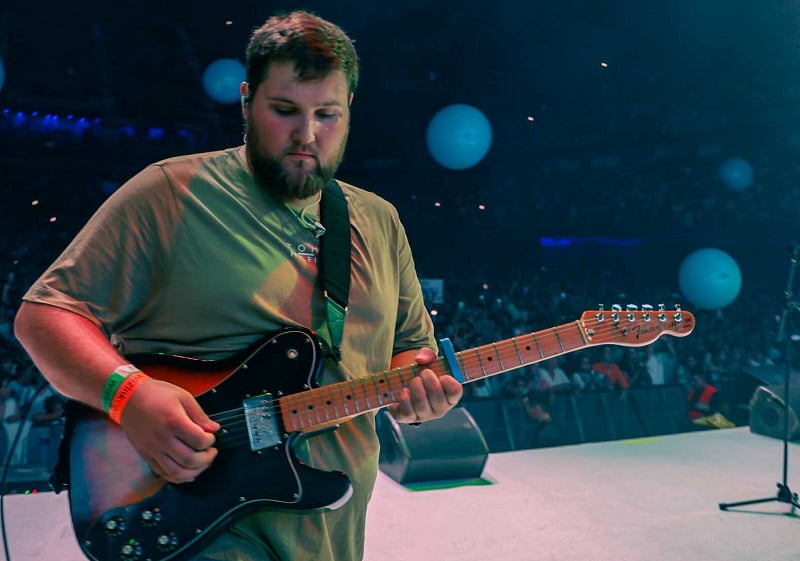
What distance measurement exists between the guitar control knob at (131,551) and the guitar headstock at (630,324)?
1.06m

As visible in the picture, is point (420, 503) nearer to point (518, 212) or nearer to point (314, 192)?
point (314, 192)

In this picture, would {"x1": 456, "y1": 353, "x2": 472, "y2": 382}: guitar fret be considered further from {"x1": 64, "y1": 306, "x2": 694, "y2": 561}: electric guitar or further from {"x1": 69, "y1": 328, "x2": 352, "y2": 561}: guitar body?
{"x1": 69, "y1": 328, "x2": 352, "y2": 561}: guitar body

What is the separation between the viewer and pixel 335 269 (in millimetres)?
1331

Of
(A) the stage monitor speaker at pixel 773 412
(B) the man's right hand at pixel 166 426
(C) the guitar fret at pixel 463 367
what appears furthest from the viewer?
(A) the stage monitor speaker at pixel 773 412

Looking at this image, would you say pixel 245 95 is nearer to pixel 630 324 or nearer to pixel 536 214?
pixel 630 324

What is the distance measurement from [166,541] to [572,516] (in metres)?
2.55

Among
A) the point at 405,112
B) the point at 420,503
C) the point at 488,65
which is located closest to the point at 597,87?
the point at 488,65

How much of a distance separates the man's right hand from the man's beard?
0.45m

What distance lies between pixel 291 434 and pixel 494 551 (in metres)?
1.90

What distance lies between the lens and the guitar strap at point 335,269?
1.31m

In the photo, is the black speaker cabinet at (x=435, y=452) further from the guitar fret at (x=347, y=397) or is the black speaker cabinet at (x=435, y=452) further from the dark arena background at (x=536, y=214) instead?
the guitar fret at (x=347, y=397)

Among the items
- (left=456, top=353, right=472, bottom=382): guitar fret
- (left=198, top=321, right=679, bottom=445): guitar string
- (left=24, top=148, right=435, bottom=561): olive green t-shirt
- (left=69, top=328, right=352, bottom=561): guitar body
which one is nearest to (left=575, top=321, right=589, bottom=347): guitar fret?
(left=198, top=321, right=679, bottom=445): guitar string

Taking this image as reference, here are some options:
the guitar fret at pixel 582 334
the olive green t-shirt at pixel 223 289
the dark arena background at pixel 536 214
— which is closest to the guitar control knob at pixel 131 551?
the olive green t-shirt at pixel 223 289

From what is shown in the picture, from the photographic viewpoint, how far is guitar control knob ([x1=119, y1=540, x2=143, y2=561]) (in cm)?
118
